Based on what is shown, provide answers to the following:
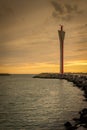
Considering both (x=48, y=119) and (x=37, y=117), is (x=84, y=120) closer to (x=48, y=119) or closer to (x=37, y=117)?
(x=48, y=119)

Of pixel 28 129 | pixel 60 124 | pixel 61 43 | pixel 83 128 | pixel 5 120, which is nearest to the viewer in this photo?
pixel 83 128

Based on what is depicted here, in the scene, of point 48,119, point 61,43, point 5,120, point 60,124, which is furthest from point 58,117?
point 61,43

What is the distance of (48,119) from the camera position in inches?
854

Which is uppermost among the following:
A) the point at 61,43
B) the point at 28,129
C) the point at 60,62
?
the point at 61,43

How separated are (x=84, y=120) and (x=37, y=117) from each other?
534cm

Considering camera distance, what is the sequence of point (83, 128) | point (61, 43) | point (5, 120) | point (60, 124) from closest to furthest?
point (83, 128), point (60, 124), point (5, 120), point (61, 43)

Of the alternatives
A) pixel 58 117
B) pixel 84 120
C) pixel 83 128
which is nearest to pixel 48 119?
pixel 58 117

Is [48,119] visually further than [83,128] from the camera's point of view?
Yes

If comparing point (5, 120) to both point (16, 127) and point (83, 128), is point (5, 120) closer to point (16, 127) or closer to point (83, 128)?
point (16, 127)

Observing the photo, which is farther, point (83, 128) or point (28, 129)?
point (28, 129)

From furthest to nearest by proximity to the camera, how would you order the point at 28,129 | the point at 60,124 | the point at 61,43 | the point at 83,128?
the point at 61,43, the point at 60,124, the point at 28,129, the point at 83,128

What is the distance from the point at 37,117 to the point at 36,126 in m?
3.45

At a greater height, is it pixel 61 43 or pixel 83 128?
pixel 61 43

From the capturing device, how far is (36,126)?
760 inches
